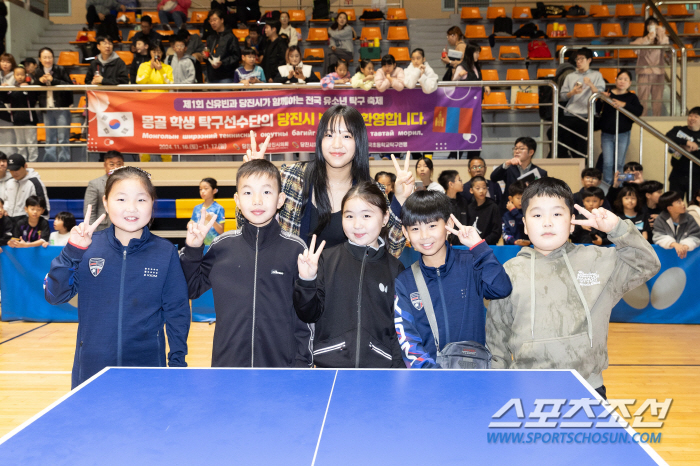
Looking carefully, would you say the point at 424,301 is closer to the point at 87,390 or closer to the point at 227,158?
the point at 87,390

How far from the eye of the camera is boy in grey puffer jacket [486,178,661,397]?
2.46 metres

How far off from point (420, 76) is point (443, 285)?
574 centimetres

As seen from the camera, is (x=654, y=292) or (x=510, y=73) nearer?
(x=654, y=292)

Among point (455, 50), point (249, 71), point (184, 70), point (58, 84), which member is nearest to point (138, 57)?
point (184, 70)

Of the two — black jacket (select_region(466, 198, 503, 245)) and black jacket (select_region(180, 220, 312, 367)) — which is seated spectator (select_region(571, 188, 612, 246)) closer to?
black jacket (select_region(466, 198, 503, 245))

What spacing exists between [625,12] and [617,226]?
40.5ft

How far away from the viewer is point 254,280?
8.56 feet

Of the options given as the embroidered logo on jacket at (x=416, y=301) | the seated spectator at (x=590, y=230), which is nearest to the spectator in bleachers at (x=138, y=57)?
the seated spectator at (x=590, y=230)

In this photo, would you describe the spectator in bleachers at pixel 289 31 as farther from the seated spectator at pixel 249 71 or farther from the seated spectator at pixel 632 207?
the seated spectator at pixel 632 207

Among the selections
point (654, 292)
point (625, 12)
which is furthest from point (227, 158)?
point (625, 12)

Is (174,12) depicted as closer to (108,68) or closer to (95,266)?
(108,68)

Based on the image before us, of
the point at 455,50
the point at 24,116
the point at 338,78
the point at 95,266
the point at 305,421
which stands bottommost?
the point at 305,421

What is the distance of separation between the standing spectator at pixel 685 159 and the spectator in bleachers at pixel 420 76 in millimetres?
3354

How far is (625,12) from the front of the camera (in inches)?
501
